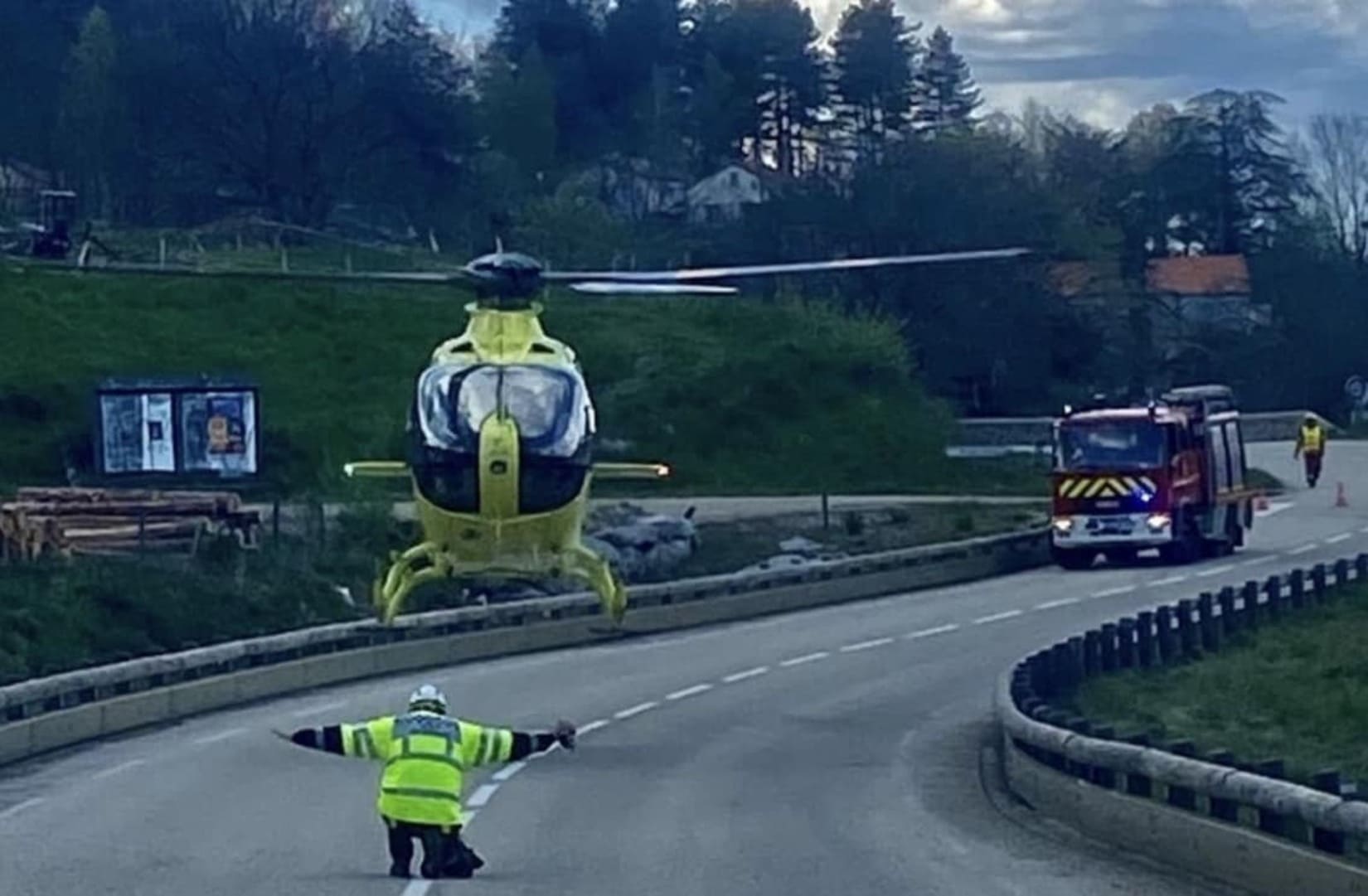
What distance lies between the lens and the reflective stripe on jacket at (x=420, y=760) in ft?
56.7

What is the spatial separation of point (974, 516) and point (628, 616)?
851 inches

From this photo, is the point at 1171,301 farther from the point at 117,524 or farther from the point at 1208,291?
the point at 117,524

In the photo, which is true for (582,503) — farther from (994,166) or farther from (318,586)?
(994,166)

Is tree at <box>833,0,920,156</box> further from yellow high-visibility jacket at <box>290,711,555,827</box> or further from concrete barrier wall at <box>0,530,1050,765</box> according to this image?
yellow high-visibility jacket at <box>290,711,555,827</box>

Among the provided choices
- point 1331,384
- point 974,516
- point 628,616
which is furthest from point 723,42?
point 628,616

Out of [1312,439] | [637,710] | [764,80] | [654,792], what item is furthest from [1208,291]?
[654,792]

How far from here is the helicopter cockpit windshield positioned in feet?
93.6

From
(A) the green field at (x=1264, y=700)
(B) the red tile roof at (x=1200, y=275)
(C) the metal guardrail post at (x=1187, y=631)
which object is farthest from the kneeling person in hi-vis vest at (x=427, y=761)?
(B) the red tile roof at (x=1200, y=275)

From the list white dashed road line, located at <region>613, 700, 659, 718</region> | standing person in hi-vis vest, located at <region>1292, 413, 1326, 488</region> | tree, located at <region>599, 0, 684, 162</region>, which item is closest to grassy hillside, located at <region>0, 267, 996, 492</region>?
standing person in hi-vis vest, located at <region>1292, 413, 1326, 488</region>

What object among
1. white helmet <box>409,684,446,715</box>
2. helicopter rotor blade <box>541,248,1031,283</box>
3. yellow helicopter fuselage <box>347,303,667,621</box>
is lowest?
white helmet <box>409,684,446,715</box>

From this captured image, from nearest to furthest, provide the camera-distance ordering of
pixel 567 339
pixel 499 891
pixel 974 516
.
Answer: pixel 499 891
pixel 974 516
pixel 567 339

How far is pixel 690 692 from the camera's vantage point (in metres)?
33.8

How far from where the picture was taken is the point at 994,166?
10375cm

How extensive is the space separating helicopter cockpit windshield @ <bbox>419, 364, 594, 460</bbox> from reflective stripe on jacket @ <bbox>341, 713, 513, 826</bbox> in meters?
11.1
